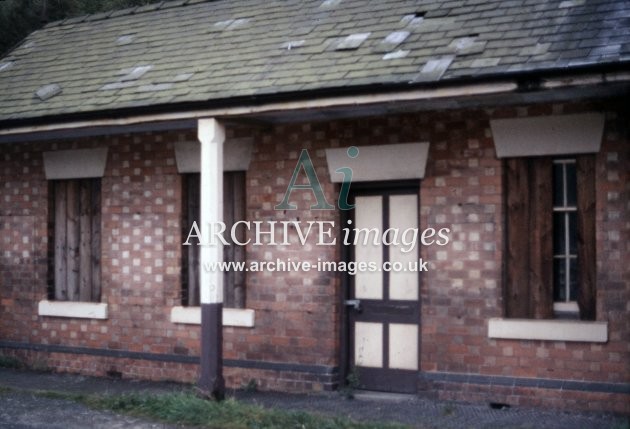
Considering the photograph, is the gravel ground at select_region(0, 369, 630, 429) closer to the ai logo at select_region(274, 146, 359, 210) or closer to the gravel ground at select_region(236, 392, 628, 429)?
the gravel ground at select_region(236, 392, 628, 429)

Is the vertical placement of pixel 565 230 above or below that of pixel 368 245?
above

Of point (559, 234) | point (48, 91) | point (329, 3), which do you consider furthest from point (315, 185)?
point (48, 91)

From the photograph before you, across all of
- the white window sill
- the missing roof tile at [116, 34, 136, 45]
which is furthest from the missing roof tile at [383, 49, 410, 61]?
the missing roof tile at [116, 34, 136, 45]

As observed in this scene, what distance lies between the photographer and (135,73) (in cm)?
1087

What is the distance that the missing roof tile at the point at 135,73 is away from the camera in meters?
10.7

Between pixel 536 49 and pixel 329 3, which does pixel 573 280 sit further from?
pixel 329 3

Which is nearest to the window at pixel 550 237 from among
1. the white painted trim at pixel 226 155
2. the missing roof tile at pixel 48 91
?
the white painted trim at pixel 226 155

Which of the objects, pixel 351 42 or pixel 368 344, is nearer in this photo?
pixel 351 42

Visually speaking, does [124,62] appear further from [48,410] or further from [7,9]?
[7,9]

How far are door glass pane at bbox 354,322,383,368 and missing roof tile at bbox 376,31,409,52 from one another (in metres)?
3.07

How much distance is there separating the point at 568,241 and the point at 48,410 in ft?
18.9

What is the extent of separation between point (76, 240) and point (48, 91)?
2109 mm

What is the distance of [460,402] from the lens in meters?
8.98

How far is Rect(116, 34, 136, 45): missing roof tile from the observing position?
12275mm
